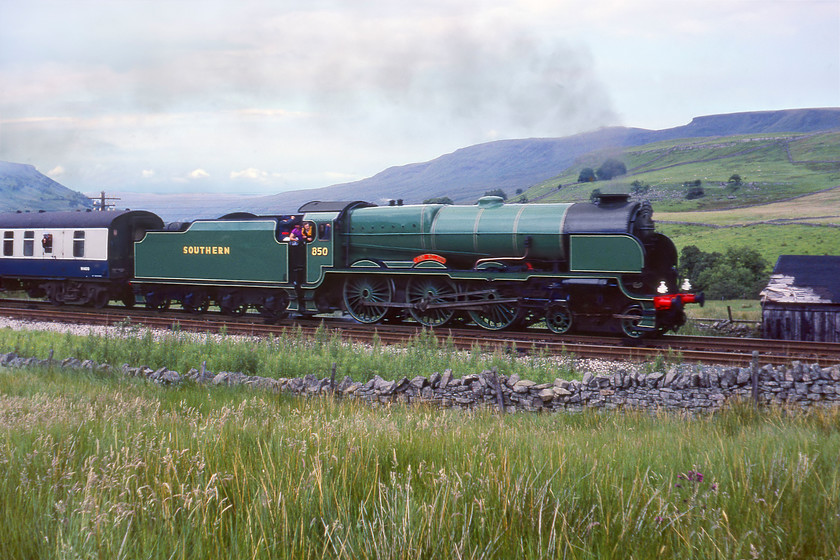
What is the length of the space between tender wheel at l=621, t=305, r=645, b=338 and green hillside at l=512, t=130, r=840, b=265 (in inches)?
131

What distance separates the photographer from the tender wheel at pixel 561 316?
17422 millimetres

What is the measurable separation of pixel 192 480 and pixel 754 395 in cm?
1000

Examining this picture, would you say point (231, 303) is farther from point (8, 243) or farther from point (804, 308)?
point (804, 308)

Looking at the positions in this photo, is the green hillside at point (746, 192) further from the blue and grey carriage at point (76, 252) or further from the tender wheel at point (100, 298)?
the tender wheel at point (100, 298)

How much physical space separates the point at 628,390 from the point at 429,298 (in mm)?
8164

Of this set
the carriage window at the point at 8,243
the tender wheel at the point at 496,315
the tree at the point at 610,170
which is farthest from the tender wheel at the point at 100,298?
the tree at the point at 610,170

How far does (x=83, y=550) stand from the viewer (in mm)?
3305

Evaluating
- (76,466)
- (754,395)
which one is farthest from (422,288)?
(76,466)

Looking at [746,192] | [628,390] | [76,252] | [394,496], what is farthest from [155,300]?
[746,192]

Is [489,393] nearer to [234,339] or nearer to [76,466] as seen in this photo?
[76,466]

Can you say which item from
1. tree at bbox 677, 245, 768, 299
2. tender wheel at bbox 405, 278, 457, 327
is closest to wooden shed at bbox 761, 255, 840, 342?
tender wheel at bbox 405, 278, 457, 327

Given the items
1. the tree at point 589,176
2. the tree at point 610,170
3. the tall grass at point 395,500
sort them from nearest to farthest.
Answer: the tall grass at point 395,500
the tree at point 589,176
the tree at point 610,170

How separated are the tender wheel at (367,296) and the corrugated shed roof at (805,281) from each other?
1218 cm

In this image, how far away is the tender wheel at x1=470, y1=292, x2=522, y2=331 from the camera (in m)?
18.0
